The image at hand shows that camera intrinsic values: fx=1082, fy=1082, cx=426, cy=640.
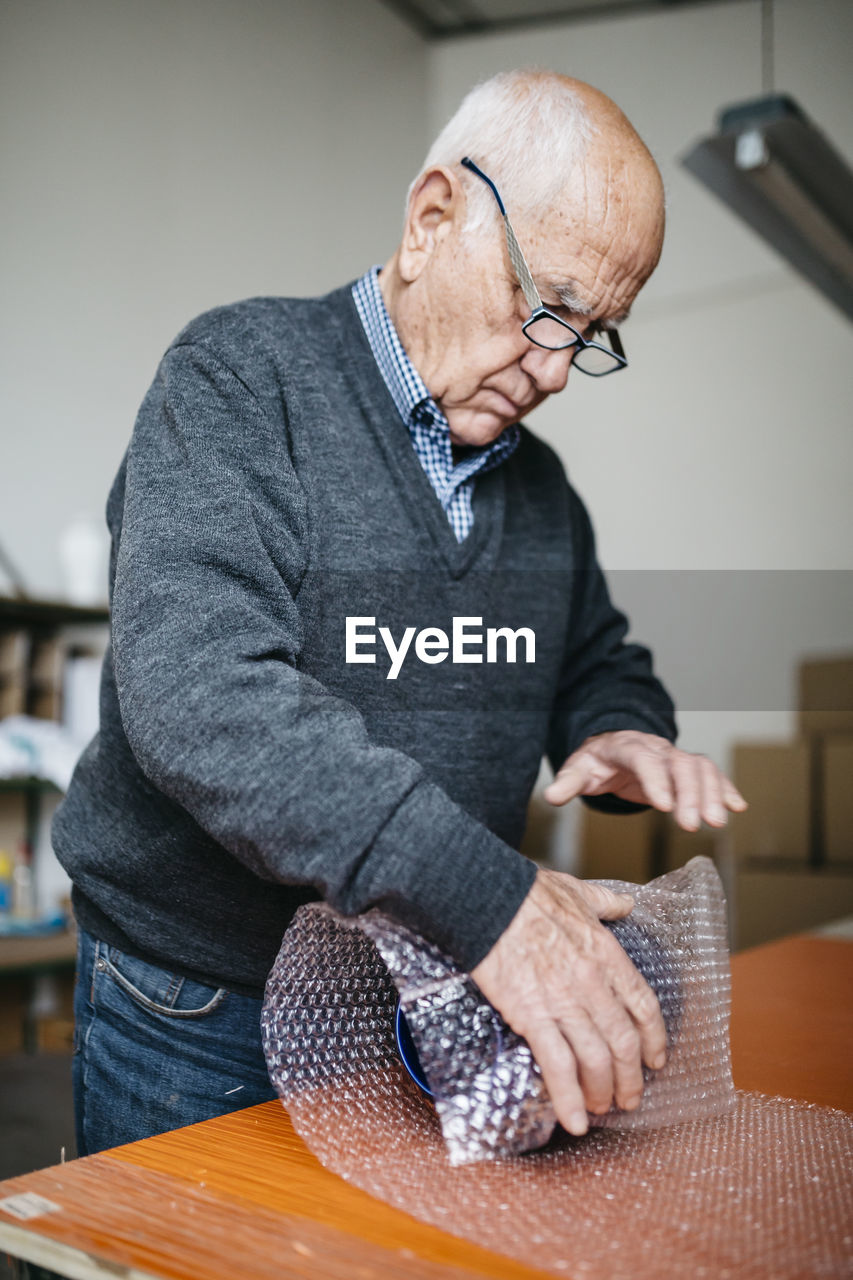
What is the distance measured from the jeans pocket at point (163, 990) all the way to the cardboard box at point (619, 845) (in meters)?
2.84

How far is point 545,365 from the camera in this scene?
968 millimetres

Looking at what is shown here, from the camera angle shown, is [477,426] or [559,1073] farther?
[477,426]

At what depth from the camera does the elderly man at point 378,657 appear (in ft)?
1.97

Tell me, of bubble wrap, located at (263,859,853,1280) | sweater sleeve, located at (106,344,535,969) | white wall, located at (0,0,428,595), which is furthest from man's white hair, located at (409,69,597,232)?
white wall, located at (0,0,428,595)

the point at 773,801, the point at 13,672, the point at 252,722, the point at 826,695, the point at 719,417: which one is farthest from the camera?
the point at 719,417

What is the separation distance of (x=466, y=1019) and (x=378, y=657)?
376 mm

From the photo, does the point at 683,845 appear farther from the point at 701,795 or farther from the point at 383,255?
the point at 701,795

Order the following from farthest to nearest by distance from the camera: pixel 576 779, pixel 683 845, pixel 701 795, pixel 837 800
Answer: pixel 683 845 < pixel 837 800 < pixel 576 779 < pixel 701 795

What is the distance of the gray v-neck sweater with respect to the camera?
0.60 m

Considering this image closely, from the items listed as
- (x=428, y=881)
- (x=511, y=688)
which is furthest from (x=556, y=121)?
(x=428, y=881)

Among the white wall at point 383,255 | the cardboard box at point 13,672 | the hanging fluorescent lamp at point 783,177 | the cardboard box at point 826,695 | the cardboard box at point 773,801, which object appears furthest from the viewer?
the cardboard box at point 826,695

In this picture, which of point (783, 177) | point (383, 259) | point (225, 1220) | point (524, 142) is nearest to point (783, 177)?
point (783, 177)

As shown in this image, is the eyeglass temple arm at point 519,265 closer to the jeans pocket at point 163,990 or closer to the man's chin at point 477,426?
the man's chin at point 477,426

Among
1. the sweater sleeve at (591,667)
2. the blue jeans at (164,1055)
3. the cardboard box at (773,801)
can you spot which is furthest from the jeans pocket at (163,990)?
the cardboard box at (773,801)
